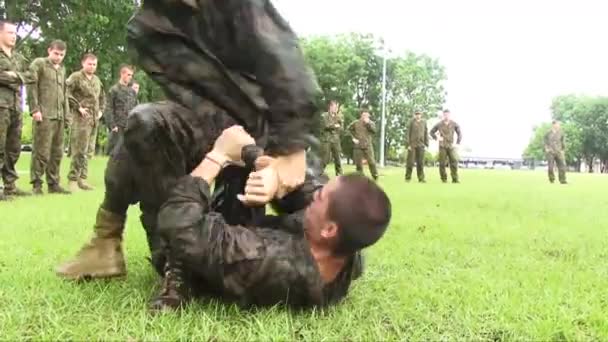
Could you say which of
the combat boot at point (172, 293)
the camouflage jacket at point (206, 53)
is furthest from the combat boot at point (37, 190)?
the combat boot at point (172, 293)

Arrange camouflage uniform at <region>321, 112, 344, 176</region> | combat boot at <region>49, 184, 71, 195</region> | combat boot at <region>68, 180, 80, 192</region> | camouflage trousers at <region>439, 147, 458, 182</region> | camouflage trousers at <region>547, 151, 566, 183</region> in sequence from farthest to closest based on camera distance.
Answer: camouflage trousers at <region>547, 151, 566, 183</region> → camouflage uniform at <region>321, 112, 344, 176</region> → camouflage trousers at <region>439, 147, 458, 182</region> → combat boot at <region>68, 180, 80, 192</region> → combat boot at <region>49, 184, 71, 195</region>

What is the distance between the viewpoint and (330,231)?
2.52 meters

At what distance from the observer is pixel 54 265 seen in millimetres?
3578

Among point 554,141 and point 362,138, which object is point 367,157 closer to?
point 362,138

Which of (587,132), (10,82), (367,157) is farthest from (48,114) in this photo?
(587,132)

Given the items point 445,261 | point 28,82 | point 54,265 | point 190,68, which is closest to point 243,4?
point 190,68

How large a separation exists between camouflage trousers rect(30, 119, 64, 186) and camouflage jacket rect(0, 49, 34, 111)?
0.83 m

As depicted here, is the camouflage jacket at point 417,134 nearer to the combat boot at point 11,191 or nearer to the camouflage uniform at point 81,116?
the camouflage uniform at point 81,116

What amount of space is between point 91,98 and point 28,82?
229 cm

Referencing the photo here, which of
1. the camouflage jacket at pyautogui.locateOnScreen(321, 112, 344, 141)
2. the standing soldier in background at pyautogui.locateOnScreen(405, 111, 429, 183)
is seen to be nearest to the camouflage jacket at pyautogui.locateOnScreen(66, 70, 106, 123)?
the camouflage jacket at pyautogui.locateOnScreen(321, 112, 344, 141)

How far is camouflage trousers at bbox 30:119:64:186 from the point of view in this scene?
30.4 feet

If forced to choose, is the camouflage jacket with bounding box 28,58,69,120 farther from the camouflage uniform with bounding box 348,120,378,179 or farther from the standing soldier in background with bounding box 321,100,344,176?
the camouflage uniform with bounding box 348,120,378,179

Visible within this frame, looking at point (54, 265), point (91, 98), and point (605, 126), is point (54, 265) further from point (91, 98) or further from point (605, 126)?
point (605, 126)

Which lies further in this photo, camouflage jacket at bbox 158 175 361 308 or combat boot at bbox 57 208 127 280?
combat boot at bbox 57 208 127 280
